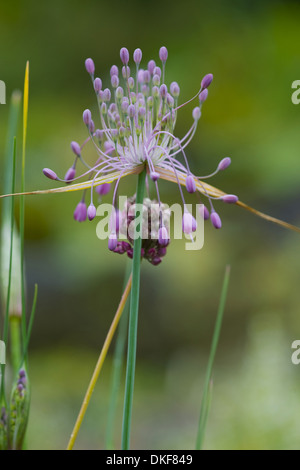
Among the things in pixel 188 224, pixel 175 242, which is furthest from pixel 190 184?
pixel 175 242

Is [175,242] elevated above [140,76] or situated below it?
above

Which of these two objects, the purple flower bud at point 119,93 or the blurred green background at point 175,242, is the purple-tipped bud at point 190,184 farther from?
the blurred green background at point 175,242

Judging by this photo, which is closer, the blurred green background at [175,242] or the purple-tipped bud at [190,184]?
the purple-tipped bud at [190,184]

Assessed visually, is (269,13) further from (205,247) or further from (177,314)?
(177,314)

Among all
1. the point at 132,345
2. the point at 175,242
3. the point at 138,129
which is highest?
the point at 175,242

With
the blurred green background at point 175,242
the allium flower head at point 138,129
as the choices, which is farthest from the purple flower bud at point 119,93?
the blurred green background at point 175,242

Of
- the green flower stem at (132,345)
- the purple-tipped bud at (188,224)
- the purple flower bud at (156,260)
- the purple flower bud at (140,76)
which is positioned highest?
the purple flower bud at (140,76)

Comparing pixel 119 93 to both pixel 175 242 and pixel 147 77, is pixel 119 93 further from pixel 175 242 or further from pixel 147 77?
pixel 175 242

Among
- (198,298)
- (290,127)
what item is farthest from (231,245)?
(290,127)

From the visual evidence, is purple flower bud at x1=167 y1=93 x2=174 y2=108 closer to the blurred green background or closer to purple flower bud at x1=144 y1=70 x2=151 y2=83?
purple flower bud at x1=144 y1=70 x2=151 y2=83

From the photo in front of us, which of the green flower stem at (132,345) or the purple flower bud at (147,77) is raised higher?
the purple flower bud at (147,77)
